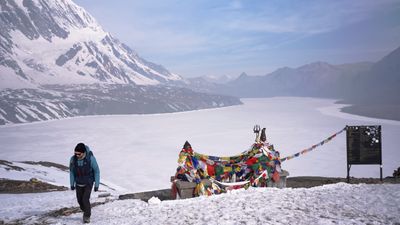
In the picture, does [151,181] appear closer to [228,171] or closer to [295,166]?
[295,166]

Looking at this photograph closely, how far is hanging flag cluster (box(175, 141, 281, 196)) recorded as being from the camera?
14.3 m

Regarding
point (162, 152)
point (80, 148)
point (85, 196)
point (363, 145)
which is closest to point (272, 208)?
point (85, 196)

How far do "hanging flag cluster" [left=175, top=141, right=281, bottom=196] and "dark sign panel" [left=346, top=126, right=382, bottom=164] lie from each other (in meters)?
3.77

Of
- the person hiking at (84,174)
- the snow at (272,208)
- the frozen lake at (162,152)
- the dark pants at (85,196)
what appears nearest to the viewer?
the snow at (272,208)

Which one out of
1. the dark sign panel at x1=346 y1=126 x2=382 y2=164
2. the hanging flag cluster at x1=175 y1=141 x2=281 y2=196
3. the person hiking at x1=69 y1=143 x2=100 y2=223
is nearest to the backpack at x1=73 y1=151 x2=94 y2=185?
the person hiking at x1=69 y1=143 x2=100 y2=223

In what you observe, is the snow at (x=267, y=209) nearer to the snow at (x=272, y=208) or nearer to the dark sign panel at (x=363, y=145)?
the snow at (x=272, y=208)

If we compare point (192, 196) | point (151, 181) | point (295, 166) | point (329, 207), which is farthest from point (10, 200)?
point (295, 166)

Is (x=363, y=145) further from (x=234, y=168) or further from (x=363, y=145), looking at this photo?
(x=234, y=168)

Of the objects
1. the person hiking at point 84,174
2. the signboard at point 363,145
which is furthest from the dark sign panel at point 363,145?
the person hiking at point 84,174

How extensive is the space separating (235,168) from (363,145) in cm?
600

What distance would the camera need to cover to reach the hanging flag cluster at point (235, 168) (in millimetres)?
14273

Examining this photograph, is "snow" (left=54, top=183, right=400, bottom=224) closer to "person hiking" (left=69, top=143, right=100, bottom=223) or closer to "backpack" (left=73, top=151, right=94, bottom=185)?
"person hiking" (left=69, top=143, right=100, bottom=223)

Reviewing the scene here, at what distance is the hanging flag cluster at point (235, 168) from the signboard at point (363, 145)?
12.4ft

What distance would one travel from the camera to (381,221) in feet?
32.3
